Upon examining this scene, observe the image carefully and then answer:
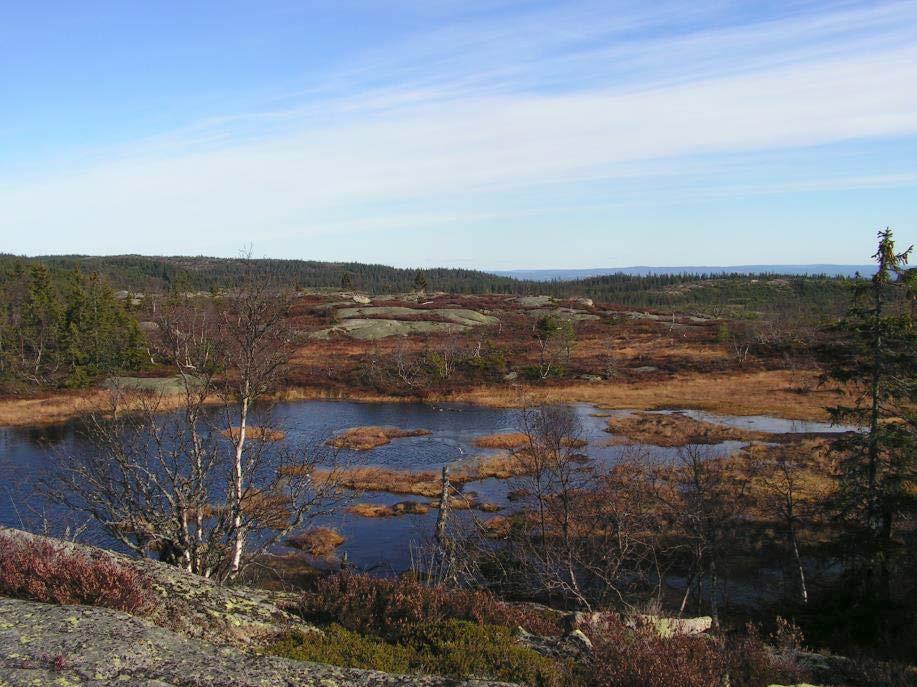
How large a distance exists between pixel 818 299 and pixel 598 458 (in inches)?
4590

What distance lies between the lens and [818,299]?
129625mm

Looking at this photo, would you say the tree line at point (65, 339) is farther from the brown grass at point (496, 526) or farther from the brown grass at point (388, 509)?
the brown grass at point (496, 526)

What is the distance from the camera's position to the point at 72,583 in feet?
22.4

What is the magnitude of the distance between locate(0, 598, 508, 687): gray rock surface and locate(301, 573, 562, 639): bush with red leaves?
1.74m

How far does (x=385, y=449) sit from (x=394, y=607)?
29.6 metres

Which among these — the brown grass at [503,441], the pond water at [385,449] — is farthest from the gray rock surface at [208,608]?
the brown grass at [503,441]

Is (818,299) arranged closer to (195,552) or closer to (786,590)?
(786,590)

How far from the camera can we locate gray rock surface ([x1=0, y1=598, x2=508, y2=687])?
5285mm

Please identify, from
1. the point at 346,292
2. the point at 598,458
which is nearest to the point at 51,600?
the point at 598,458

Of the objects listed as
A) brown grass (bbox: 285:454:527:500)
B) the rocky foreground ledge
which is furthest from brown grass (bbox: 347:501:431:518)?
the rocky foreground ledge

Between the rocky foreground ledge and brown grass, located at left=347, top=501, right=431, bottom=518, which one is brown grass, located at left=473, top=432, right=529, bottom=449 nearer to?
brown grass, located at left=347, top=501, right=431, bottom=518

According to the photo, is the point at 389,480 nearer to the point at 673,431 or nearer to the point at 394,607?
the point at 673,431

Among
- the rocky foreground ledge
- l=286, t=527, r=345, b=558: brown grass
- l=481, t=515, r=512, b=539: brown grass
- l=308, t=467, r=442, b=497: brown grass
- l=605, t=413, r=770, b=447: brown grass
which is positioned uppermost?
the rocky foreground ledge

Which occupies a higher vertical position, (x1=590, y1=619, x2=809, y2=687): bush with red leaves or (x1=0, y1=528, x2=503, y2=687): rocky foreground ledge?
(x1=0, y1=528, x2=503, y2=687): rocky foreground ledge
